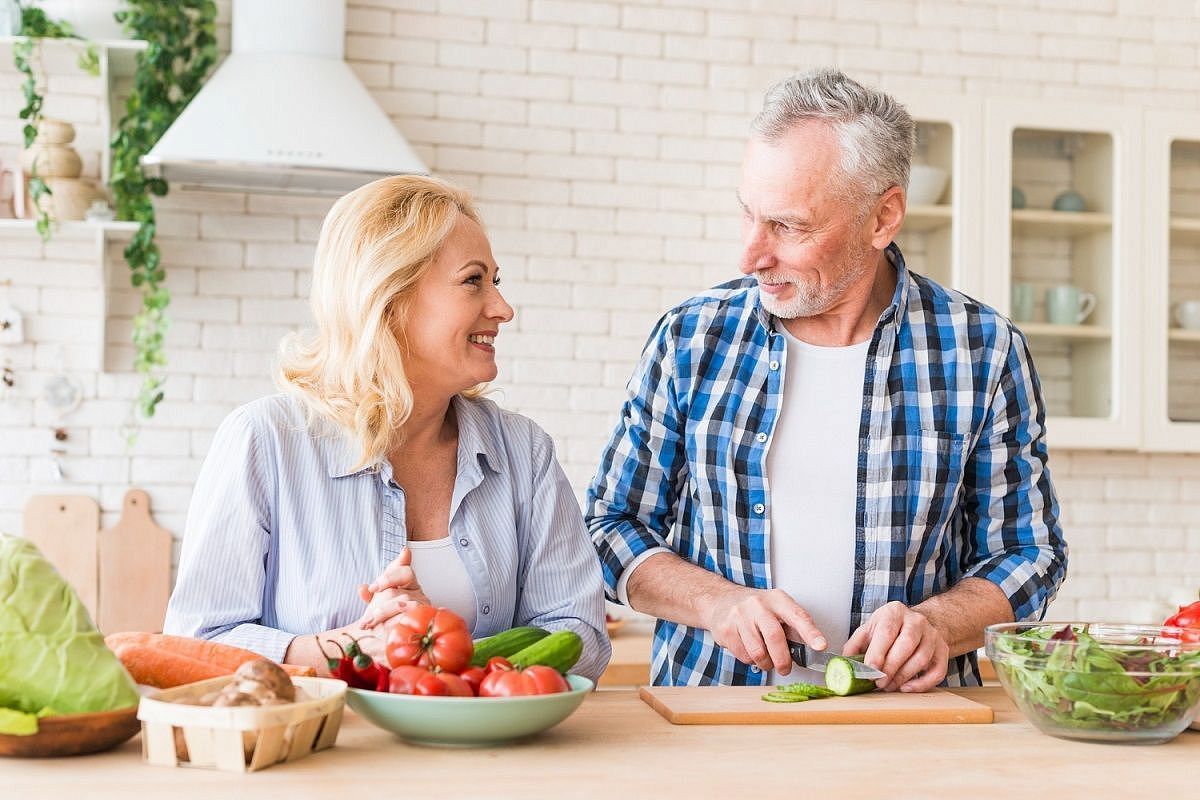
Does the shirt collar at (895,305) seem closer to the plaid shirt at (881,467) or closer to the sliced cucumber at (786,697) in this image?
the plaid shirt at (881,467)

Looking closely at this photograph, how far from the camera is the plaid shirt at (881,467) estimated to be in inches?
94.0

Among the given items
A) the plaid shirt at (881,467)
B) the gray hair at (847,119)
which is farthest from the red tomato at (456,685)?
the gray hair at (847,119)

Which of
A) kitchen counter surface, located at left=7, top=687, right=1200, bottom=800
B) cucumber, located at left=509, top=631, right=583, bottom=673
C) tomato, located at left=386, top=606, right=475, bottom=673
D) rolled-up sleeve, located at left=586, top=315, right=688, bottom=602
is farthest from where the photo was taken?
rolled-up sleeve, located at left=586, top=315, right=688, bottom=602

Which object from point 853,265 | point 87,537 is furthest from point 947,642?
point 87,537

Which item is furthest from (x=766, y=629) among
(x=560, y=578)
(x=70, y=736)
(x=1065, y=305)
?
(x=1065, y=305)

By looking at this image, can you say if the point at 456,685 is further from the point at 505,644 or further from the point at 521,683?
the point at 505,644

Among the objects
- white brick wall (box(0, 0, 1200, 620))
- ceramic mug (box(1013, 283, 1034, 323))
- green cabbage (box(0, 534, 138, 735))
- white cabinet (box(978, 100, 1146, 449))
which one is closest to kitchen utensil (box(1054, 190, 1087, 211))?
white cabinet (box(978, 100, 1146, 449))

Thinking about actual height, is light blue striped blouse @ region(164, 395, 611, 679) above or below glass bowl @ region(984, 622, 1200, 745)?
above

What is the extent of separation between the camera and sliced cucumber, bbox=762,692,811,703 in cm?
192

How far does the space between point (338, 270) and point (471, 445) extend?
14.6 inches

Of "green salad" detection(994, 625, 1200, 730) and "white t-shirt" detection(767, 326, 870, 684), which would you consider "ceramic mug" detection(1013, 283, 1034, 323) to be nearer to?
"white t-shirt" detection(767, 326, 870, 684)

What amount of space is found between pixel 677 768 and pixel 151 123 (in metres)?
3.01

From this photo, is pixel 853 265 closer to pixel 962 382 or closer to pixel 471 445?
pixel 962 382

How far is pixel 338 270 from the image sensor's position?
220 cm
